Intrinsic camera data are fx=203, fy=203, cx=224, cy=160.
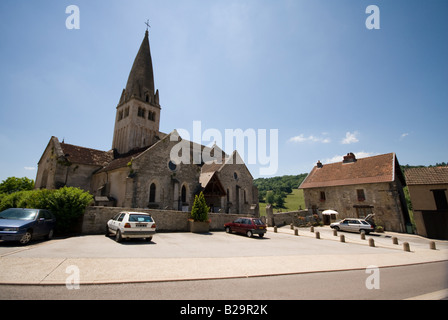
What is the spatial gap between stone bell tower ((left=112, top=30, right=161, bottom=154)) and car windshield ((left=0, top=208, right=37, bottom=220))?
1947 centimetres

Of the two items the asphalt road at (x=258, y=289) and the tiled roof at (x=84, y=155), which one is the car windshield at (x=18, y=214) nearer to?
the asphalt road at (x=258, y=289)

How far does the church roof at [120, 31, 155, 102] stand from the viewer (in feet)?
103

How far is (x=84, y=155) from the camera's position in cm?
2664

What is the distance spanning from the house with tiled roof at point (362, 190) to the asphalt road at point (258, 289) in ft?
72.1

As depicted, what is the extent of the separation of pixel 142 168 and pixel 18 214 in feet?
38.1

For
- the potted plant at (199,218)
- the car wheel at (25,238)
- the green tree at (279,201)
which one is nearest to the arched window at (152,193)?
the potted plant at (199,218)

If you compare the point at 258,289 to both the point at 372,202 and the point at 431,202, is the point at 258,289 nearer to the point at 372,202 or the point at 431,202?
the point at 431,202

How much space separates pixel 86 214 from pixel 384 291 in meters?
15.6

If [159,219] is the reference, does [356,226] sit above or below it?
below

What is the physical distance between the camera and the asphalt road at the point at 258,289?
14.5 feet

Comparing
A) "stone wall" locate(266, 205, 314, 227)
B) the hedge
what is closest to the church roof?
the hedge

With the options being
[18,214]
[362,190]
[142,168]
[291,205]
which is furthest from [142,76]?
[291,205]

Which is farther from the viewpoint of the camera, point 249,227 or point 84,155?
point 84,155

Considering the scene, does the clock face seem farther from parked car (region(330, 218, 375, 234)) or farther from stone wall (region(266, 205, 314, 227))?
parked car (region(330, 218, 375, 234))
